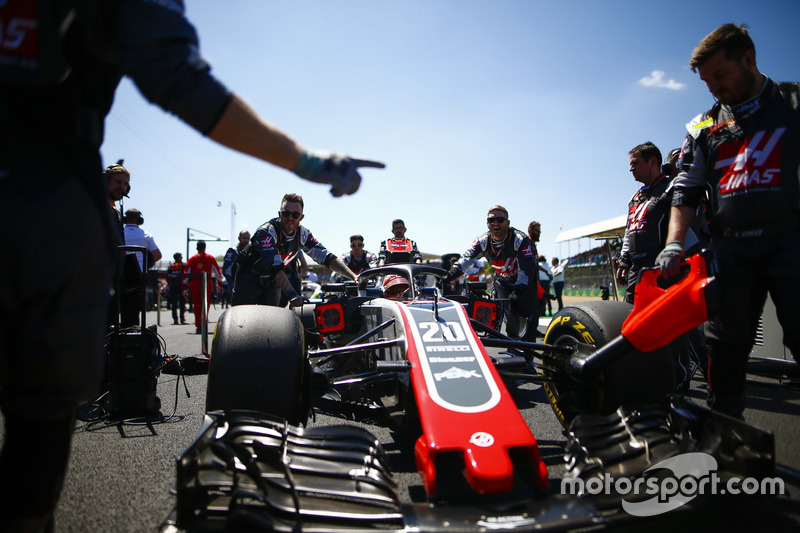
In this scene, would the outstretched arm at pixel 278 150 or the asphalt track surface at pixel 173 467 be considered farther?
the asphalt track surface at pixel 173 467

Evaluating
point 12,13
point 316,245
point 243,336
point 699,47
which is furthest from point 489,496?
point 316,245

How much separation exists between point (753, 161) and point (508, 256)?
3.47 m

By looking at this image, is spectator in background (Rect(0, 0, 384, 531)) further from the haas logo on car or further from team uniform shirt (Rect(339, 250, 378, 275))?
team uniform shirt (Rect(339, 250, 378, 275))

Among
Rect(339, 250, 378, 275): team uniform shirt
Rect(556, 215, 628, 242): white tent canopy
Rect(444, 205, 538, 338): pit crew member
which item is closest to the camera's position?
Rect(444, 205, 538, 338): pit crew member

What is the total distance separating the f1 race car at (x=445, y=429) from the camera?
140 centimetres

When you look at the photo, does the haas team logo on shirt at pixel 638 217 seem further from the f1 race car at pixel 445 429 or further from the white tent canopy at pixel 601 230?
the white tent canopy at pixel 601 230

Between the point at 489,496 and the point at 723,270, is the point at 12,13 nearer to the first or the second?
the point at 489,496

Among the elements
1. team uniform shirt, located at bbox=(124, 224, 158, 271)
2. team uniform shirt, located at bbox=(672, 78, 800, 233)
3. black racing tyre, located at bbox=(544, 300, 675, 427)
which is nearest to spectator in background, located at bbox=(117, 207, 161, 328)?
team uniform shirt, located at bbox=(124, 224, 158, 271)

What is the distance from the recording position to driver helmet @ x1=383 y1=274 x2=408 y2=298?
370 centimetres

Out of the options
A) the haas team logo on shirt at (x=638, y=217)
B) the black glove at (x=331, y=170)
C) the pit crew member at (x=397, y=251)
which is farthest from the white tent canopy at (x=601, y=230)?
the black glove at (x=331, y=170)

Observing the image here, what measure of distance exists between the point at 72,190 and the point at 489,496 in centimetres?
145

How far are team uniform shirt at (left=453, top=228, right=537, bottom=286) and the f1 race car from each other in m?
2.47

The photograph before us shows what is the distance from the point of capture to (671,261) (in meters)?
2.07
